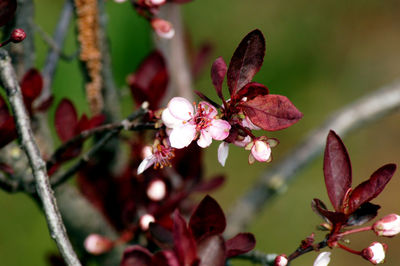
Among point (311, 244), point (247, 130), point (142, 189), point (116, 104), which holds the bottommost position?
point (311, 244)

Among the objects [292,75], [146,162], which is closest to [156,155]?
[146,162]

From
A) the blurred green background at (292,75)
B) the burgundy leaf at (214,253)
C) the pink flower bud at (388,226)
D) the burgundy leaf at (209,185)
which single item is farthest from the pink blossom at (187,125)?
the blurred green background at (292,75)

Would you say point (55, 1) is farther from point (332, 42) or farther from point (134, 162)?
point (134, 162)

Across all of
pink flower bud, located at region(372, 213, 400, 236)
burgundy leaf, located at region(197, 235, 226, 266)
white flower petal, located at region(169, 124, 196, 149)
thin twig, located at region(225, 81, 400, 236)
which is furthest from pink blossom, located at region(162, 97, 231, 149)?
thin twig, located at region(225, 81, 400, 236)

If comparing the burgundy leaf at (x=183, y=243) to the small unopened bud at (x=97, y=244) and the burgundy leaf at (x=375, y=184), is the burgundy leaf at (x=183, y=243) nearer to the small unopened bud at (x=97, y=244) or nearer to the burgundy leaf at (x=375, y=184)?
the burgundy leaf at (x=375, y=184)

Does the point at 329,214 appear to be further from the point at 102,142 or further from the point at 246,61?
the point at 102,142

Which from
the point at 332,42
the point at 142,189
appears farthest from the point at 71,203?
the point at 332,42

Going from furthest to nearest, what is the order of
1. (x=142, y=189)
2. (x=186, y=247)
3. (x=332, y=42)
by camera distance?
1. (x=332, y=42)
2. (x=142, y=189)
3. (x=186, y=247)
